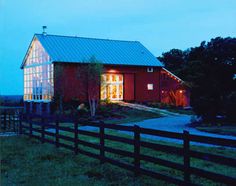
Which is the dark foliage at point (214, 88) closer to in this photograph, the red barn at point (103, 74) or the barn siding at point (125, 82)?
the barn siding at point (125, 82)

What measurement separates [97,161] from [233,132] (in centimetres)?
847

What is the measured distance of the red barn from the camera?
37.5m

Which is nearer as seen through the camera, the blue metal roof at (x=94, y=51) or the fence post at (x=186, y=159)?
the fence post at (x=186, y=159)

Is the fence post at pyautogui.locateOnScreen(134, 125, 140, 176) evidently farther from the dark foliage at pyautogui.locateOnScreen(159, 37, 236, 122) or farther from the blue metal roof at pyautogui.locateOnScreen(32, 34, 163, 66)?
the blue metal roof at pyautogui.locateOnScreen(32, 34, 163, 66)

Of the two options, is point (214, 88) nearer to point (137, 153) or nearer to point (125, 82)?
point (137, 153)

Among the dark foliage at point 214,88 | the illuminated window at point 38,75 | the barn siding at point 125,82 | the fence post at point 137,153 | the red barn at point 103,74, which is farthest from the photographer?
the illuminated window at point 38,75

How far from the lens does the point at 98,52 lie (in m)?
41.1

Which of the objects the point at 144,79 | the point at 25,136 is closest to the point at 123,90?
the point at 144,79

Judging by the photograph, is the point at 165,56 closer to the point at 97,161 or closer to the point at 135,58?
the point at 135,58

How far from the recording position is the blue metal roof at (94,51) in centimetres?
3859

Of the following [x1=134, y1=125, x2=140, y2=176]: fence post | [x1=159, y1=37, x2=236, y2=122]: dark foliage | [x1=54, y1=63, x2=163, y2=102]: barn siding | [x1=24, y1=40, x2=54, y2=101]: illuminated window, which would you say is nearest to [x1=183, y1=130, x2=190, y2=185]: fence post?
[x1=134, y1=125, x2=140, y2=176]: fence post

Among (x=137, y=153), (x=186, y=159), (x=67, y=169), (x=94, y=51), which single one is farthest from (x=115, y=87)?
(x=186, y=159)

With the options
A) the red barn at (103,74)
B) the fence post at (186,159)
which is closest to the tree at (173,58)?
the red barn at (103,74)

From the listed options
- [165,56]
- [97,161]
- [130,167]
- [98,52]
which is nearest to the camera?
[130,167]
